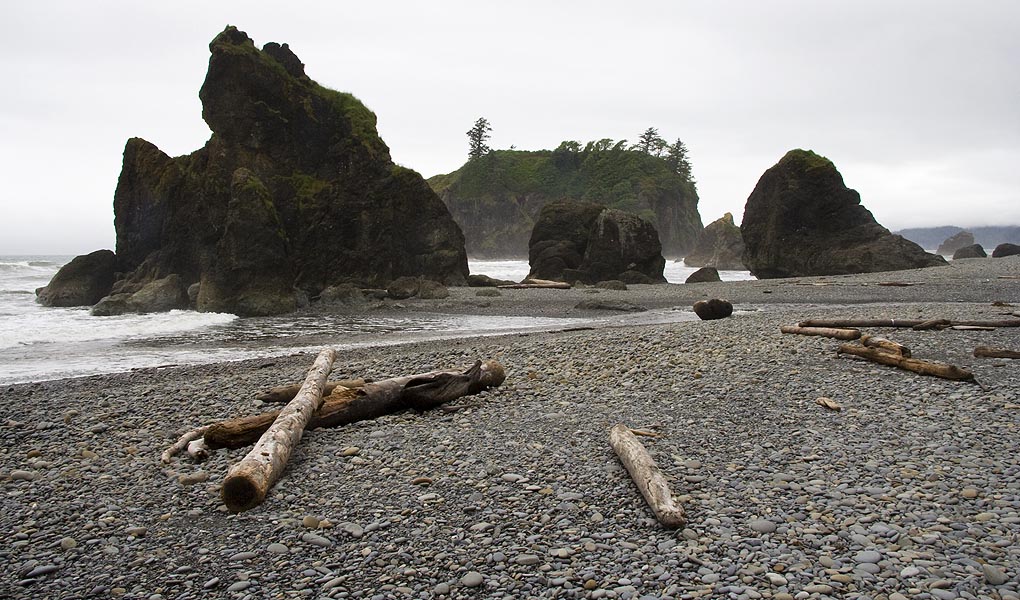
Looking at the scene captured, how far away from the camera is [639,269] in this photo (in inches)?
1671

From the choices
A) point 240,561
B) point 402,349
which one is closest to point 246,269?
point 402,349

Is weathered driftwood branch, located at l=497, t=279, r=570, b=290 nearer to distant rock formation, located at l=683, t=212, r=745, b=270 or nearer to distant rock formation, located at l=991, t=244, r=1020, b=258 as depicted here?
distant rock formation, located at l=991, t=244, r=1020, b=258

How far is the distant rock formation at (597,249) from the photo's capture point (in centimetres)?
4241

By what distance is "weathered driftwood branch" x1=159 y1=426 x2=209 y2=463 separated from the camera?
669cm

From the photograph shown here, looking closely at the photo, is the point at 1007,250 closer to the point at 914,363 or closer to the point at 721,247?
the point at 721,247

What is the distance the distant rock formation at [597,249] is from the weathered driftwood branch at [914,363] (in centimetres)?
3176

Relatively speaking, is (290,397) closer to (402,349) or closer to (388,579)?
(388,579)

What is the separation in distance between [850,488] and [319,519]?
4356mm

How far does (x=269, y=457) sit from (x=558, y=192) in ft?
337

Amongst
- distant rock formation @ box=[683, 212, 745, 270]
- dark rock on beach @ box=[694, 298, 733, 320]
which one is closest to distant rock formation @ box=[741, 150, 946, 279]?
dark rock on beach @ box=[694, 298, 733, 320]

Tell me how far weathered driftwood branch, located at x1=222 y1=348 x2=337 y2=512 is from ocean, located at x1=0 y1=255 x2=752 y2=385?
8048 millimetres

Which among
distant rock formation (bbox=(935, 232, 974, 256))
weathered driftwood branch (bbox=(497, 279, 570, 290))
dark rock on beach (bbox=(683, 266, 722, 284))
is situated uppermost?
distant rock formation (bbox=(935, 232, 974, 256))

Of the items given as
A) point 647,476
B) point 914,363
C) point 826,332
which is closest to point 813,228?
point 826,332

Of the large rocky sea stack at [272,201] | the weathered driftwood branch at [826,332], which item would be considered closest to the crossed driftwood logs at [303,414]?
the weathered driftwood branch at [826,332]
